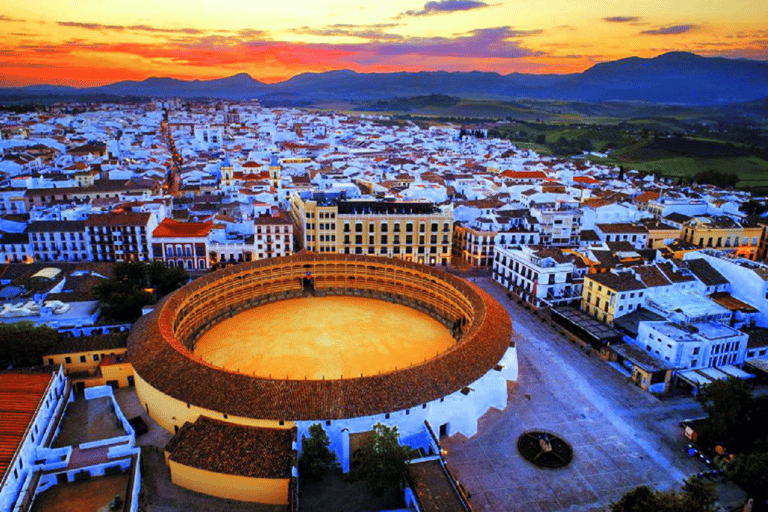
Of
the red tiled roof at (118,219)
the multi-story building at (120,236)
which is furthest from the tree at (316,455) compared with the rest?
the red tiled roof at (118,219)

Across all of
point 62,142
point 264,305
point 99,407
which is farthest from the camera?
point 62,142

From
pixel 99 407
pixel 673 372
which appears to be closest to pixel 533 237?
pixel 673 372

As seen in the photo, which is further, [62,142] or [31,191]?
[62,142]

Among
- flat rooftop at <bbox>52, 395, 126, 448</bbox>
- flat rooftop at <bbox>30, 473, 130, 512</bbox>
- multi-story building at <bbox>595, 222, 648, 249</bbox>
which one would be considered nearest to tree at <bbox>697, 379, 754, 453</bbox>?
flat rooftop at <bbox>30, 473, 130, 512</bbox>

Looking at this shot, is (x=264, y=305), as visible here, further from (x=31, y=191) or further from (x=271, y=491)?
(x=31, y=191)

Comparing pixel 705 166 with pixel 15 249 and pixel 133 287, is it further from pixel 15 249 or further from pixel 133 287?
pixel 15 249

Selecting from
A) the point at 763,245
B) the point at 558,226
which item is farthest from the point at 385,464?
the point at 763,245

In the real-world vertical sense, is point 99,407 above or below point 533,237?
below

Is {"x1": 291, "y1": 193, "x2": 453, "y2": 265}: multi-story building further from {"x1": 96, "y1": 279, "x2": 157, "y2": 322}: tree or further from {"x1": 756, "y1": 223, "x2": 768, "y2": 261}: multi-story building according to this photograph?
{"x1": 756, "y1": 223, "x2": 768, "y2": 261}: multi-story building
